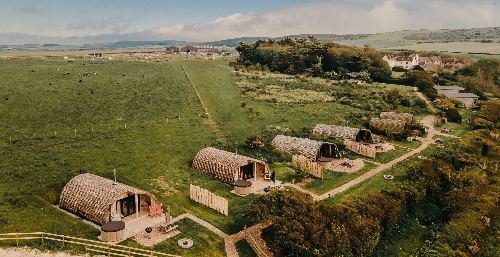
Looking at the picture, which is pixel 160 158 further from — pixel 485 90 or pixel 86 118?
pixel 485 90

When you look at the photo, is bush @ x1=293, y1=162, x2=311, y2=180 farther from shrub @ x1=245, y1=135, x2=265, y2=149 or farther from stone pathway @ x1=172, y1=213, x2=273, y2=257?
stone pathway @ x1=172, y1=213, x2=273, y2=257

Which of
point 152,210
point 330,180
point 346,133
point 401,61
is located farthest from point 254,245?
point 401,61

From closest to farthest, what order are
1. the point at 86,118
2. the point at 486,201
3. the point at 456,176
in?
the point at 486,201 → the point at 456,176 → the point at 86,118

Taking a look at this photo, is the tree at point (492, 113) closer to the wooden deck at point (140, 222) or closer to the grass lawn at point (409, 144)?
the grass lawn at point (409, 144)

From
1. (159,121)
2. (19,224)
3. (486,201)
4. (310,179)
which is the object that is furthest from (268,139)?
(19,224)

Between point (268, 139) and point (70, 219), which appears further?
point (268, 139)

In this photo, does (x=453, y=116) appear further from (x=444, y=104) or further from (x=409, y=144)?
(x=409, y=144)
